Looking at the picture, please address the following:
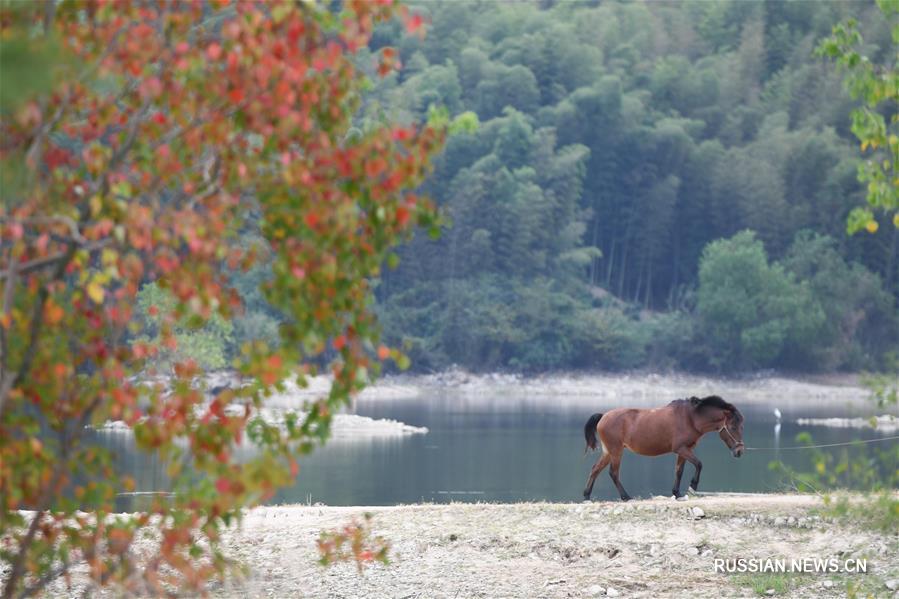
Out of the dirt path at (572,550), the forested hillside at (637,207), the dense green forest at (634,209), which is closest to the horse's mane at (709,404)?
the dirt path at (572,550)

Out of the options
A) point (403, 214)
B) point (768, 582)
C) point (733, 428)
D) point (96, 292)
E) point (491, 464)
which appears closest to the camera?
point (96, 292)

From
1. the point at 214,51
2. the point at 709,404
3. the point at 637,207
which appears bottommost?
the point at 709,404

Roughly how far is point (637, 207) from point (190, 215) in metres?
77.9

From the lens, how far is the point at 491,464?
29844 millimetres

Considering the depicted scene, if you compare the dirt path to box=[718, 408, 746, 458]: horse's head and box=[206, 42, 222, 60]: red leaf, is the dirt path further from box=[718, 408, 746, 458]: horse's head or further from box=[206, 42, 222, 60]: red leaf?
box=[206, 42, 222, 60]: red leaf

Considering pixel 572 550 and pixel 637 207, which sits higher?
pixel 637 207

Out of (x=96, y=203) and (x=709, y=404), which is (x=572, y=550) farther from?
(x=96, y=203)

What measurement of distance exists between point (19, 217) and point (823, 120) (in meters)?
84.6

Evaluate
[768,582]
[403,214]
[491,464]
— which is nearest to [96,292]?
[403,214]

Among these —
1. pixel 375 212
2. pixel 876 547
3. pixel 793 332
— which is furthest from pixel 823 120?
pixel 375 212

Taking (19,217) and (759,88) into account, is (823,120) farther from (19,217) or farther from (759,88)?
(19,217)

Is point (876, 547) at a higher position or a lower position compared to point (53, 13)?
lower

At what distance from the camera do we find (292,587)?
407 inches

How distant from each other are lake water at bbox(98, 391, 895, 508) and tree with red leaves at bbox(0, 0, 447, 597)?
914 cm
